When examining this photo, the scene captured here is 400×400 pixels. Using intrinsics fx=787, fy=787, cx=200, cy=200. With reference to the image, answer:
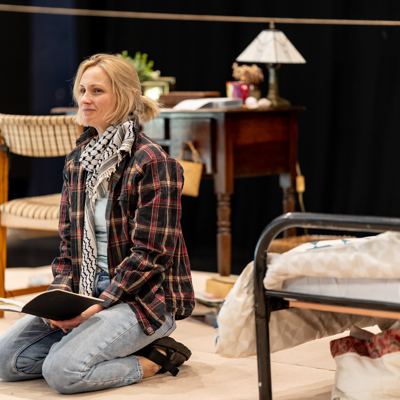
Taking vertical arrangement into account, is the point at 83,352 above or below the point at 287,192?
below

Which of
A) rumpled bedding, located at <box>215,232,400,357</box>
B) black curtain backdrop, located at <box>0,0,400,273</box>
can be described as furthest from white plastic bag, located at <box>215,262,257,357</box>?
black curtain backdrop, located at <box>0,0,400,273</box>

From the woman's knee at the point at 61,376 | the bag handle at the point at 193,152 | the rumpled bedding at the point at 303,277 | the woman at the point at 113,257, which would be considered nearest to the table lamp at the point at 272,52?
the bag handle at the point at 193,152

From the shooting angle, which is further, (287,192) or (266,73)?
(266,73)

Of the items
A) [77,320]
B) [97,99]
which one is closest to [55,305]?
[77,320]

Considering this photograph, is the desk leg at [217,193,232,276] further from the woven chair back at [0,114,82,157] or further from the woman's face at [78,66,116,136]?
the woman's face at [78,66,116,136]

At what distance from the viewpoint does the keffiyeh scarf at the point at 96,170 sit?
7.17 ft

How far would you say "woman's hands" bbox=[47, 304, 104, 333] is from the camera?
81.6 inches

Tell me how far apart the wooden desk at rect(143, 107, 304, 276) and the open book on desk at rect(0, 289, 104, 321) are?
1218mm

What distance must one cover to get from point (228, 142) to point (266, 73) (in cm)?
108

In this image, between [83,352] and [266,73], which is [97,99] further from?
[266,73]

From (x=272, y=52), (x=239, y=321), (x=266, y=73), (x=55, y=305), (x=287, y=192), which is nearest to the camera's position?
(x=239, y=321)

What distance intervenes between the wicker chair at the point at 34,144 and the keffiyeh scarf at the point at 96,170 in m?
0.63

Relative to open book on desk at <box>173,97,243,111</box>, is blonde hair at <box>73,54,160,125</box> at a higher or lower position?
higher

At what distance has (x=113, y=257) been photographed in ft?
7.09
